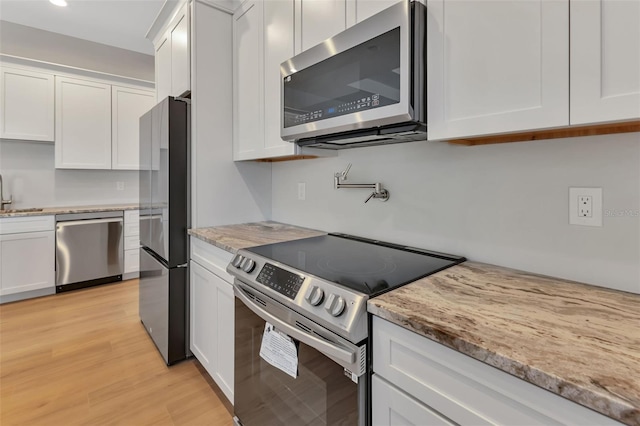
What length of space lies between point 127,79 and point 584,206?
182 inches

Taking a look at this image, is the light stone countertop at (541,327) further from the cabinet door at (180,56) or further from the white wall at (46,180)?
the white wall at (46,180)

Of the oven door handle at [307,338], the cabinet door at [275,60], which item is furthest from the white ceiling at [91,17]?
the oven door handle at [307,338]

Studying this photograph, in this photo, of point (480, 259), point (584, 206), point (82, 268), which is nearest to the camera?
point (584, 206)

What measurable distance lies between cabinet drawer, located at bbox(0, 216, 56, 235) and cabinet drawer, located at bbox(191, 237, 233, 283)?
233 centimetres

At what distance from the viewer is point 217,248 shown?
5.62 feet

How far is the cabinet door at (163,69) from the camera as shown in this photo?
2434 millimetres

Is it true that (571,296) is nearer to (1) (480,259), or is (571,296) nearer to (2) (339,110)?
(1) (480,259)

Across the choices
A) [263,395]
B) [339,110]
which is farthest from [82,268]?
[339,110]

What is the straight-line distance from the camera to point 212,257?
178 cm

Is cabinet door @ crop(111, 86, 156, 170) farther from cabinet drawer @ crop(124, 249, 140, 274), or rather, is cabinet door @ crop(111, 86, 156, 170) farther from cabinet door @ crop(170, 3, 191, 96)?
cabinet door @ crop(170, 3, 191, 96)

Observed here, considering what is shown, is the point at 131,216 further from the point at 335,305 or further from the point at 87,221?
the point at 335,305

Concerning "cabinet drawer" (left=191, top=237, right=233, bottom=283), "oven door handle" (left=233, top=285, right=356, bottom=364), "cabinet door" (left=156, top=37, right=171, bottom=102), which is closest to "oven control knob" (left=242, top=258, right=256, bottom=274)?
"oven door handle" (left=233, top=285, right=356, bottom=364)

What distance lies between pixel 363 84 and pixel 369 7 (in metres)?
0.33

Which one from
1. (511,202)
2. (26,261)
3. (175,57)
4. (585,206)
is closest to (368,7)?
(511,202)
